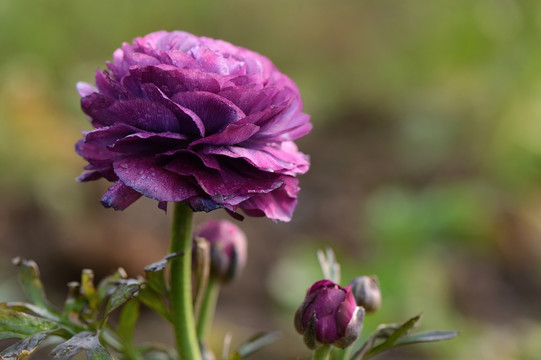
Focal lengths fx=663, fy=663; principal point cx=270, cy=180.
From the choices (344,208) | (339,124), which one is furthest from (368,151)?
(344,208)

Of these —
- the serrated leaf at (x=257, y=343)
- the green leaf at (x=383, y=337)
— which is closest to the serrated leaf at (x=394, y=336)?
the green leaf at (x=383, y=337)

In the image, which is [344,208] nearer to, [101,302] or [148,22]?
[148,22]

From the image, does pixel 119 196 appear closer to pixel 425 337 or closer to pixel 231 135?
pixel 231 135

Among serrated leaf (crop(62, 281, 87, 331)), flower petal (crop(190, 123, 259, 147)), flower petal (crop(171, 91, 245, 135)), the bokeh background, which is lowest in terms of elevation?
the bokeh background

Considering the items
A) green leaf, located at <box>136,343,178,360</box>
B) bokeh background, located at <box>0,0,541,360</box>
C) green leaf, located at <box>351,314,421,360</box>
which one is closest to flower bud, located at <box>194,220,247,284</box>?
green leaf, located at <box>136,343,178,360</box>

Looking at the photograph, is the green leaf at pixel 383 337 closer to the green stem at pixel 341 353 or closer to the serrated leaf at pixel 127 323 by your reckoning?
the green stem at pixel 341 353

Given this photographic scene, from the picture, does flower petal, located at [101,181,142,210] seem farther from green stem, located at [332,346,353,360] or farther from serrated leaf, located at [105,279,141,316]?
green stem, located at [332,346,353,360]
